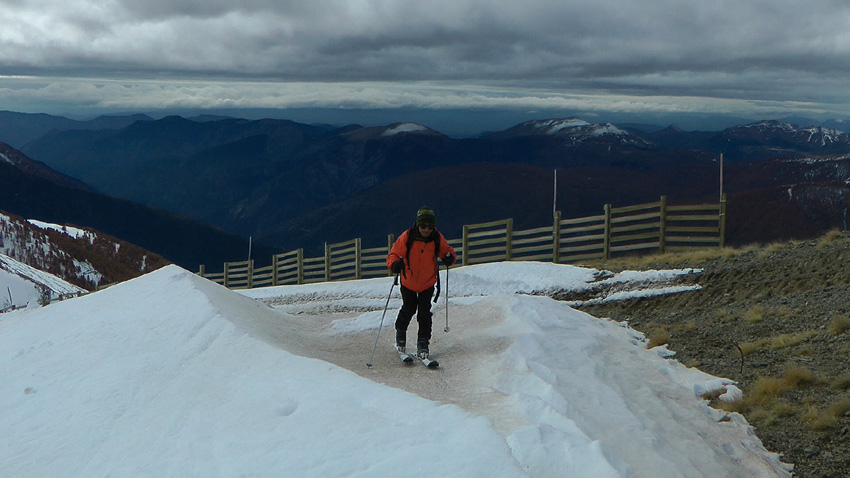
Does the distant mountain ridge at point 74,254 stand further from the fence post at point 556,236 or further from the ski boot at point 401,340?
the ski boot at point 401,340

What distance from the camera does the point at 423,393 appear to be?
6.07 metres

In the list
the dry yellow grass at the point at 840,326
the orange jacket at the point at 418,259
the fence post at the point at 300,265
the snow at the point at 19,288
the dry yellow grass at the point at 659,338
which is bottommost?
the snow at the point at 19,288

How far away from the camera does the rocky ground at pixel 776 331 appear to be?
20.7ft

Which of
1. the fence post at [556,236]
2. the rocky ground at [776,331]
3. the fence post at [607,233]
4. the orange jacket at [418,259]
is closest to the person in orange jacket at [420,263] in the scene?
the orange jacket at [418,259]

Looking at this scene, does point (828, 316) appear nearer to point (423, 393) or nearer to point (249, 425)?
point (423, 393)

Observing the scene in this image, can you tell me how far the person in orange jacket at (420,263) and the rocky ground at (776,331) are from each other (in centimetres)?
336

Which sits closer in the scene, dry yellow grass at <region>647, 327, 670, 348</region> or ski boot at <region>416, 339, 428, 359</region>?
ski boot at <region>416, 339, 428, 359</region>

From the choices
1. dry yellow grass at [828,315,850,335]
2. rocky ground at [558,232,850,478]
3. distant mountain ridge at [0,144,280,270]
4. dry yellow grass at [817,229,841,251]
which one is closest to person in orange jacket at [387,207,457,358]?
rocky ground at [558,232,850,478]

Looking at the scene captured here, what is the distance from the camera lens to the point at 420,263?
779 cm

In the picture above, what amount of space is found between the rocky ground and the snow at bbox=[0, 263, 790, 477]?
1.21ft

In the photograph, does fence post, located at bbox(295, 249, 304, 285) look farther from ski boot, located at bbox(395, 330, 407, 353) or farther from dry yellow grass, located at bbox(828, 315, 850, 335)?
dry yellow grass, located at bbox(828, 315, 850, 335)

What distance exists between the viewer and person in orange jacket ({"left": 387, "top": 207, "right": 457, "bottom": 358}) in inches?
302

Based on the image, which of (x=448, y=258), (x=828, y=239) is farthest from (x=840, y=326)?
(x=828, y=239)

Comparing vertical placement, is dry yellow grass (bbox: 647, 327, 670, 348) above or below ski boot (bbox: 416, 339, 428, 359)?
below
